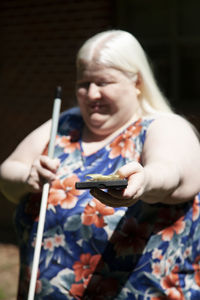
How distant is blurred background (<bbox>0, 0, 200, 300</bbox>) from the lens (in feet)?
18.2

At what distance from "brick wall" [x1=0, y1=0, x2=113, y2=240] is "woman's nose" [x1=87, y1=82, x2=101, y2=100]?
10.9 ft

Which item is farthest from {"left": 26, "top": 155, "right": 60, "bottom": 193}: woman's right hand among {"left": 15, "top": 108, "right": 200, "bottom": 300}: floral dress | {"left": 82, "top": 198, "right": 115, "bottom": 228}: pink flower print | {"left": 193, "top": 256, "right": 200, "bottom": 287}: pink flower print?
{"left": 193, "top": 256, "right": 200, "bottom": 287}: pink flower print

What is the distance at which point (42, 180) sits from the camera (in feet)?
7.57

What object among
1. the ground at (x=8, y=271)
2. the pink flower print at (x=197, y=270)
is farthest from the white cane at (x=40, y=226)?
the ground at (x=8, y=271)

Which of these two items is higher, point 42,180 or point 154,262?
point 42,180

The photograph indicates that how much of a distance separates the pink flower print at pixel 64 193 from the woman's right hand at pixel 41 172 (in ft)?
0.28

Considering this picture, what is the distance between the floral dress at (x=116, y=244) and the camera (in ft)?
7.45


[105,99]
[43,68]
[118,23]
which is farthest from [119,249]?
[43,68]

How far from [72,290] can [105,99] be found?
859 mm

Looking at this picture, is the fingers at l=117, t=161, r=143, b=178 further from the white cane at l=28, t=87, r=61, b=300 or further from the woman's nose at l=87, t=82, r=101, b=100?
the woman's nose at l=87, t=82, r=101, b=100

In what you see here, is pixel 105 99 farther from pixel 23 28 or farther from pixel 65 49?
pixel 23 28

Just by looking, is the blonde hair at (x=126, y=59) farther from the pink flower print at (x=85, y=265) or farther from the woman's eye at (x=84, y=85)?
the pink flower print at (x=85, y=265)

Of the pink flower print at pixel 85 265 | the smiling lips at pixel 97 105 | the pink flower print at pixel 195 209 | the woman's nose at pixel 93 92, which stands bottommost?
the pink flower print at pixel 85 265

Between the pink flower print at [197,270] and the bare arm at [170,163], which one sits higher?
the bare arm at [170,163]
